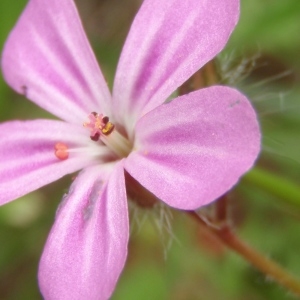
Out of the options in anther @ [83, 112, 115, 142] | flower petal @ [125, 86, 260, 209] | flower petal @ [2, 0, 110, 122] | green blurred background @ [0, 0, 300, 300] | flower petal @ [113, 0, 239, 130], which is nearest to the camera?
flower petal @ [125, 86, 260, 209]

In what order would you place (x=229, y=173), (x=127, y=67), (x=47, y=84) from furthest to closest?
(x=47, y=84), (x=127, y=67), (x=229, y=173)

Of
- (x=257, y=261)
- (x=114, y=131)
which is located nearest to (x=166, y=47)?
(x=114, y=131)

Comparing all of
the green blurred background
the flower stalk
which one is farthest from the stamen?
the green blurred background

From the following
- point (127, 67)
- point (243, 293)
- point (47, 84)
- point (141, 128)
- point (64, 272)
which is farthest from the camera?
point (243, 293)

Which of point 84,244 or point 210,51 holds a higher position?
point 210,51

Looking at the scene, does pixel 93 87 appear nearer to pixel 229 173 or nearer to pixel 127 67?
pixel 127 67

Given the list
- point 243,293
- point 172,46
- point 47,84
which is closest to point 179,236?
point 243,293

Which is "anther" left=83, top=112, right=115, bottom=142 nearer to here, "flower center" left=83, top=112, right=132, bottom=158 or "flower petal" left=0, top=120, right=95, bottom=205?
"flower center" left=83, top=112, right=132, bottom=158
